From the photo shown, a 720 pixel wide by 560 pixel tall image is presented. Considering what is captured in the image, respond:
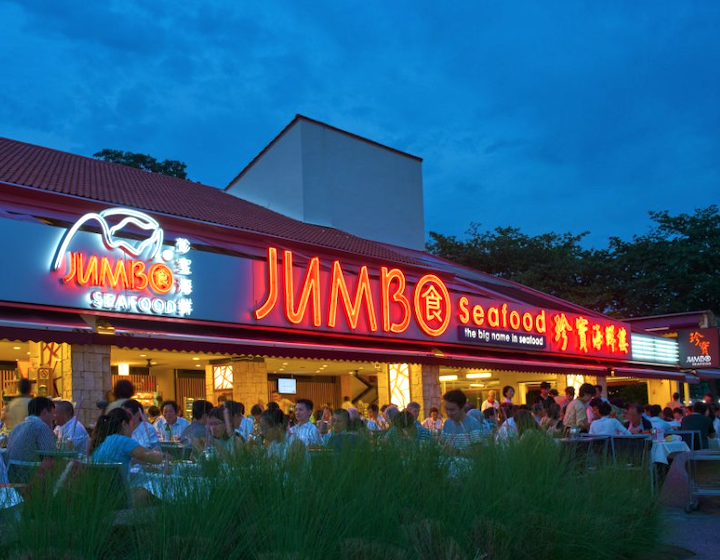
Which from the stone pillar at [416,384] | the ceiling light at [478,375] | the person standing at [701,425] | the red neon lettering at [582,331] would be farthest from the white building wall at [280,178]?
the person standing at [701,425]

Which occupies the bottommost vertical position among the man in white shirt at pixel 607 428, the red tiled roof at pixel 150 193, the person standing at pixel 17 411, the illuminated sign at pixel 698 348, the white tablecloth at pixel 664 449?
the white tablecloth at pixel 664 449

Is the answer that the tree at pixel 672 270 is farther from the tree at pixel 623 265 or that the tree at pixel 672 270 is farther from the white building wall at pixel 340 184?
the white building wall at pixel 340 184

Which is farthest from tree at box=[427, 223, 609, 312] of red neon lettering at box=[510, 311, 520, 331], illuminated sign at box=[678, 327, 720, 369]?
red neon lettering at box=[510, 311, 520, 331]

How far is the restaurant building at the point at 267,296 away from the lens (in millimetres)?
13359

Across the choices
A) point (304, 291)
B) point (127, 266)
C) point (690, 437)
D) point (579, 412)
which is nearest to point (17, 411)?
point (127, 266)

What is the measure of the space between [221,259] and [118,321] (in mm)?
2357

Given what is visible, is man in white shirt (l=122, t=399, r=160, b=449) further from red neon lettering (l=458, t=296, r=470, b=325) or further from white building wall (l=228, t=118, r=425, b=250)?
white building wall (l=228, t=118, r=425, b=250)

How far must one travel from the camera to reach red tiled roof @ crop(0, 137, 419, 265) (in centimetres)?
1542

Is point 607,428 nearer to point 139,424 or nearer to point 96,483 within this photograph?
point 139,424

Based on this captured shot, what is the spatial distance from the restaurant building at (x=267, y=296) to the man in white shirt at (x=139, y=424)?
4.09m

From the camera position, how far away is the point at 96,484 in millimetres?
4062

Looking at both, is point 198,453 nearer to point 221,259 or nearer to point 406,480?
point 406,480

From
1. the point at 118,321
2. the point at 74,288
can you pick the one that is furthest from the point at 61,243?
the point at 118,321

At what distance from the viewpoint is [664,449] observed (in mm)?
10016
